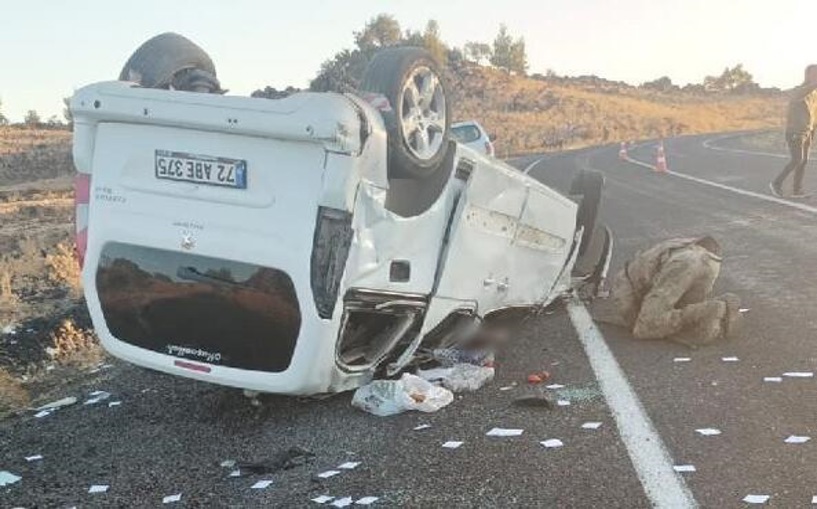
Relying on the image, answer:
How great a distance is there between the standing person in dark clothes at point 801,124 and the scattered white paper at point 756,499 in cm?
1120

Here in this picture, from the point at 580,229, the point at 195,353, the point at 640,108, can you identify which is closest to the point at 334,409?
the point at 195,353

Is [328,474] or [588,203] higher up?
[588,203]

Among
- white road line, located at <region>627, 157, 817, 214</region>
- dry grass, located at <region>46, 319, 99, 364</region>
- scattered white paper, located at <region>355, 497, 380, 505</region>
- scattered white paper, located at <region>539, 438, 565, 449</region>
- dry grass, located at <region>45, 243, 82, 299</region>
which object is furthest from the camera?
white road line, located at <region>627, 157, 817, 214</region>

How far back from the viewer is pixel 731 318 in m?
5.88

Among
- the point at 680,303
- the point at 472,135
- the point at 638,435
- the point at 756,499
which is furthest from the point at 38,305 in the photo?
the point at 756,499

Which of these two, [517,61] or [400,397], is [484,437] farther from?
[517,61]

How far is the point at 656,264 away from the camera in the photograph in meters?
6.26

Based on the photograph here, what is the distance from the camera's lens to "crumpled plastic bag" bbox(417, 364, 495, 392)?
5.12 m

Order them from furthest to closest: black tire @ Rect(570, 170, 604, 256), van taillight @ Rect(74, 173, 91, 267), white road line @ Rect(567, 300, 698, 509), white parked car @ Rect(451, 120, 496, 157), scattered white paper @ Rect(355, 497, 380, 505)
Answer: white parked car @ Rect(451, 120, 496, 157), black tire @ Rect(570, 170, 604, 256), van taillight @ Rect(74, 173, 91, 267), scattered white paper @ Rect(355, 497, 380, 505), white road line @ Rect(567, 300, 698, 509)

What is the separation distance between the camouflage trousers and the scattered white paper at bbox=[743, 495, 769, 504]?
2.42 meters

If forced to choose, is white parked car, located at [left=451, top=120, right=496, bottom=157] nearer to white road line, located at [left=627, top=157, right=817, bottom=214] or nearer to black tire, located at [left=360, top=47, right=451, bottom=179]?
white road line, located at [left=627, top=157, right=817, bottom=214]

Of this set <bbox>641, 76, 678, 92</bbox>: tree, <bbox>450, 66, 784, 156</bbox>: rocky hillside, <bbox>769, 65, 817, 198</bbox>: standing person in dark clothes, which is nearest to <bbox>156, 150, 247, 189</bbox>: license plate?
<bbox>769, 65, 817, 198</bbox>: standing person in dark clothes

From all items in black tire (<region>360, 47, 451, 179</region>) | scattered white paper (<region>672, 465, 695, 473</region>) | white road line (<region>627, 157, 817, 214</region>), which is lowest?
scattered white paper (<region>672, 465, 695, 473</region>)

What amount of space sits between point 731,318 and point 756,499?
8.78ft
